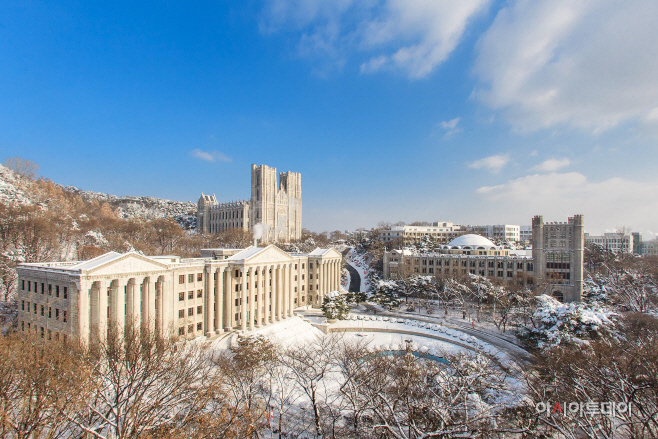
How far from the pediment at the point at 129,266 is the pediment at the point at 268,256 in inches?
445

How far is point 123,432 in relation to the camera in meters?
13.0

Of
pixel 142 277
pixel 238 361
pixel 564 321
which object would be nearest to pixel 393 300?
pixel 564 321

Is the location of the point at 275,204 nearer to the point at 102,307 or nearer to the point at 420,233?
the point at 420,233

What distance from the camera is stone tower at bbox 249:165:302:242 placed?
114 meters

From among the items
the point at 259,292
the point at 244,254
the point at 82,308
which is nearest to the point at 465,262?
the point at 259,292

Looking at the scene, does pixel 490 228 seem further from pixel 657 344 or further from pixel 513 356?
pixel 657 344

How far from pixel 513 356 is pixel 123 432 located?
36.9 metres

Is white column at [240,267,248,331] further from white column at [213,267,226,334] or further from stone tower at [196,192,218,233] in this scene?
stone tower at [196,192,218,233]

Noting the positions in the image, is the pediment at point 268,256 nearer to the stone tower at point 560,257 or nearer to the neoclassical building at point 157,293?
the neoclassical building at point 157,293

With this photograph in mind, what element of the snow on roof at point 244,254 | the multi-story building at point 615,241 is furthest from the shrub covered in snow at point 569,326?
the multi-story building at point 615,241

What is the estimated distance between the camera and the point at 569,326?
106 feet

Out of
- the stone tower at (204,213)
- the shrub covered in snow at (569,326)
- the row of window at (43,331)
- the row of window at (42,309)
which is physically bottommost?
the shrub covered in snow at (569,326)

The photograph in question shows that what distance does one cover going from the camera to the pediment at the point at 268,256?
42094 millimetres

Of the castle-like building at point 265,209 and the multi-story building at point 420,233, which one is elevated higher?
the castle-like building at point 265,209
